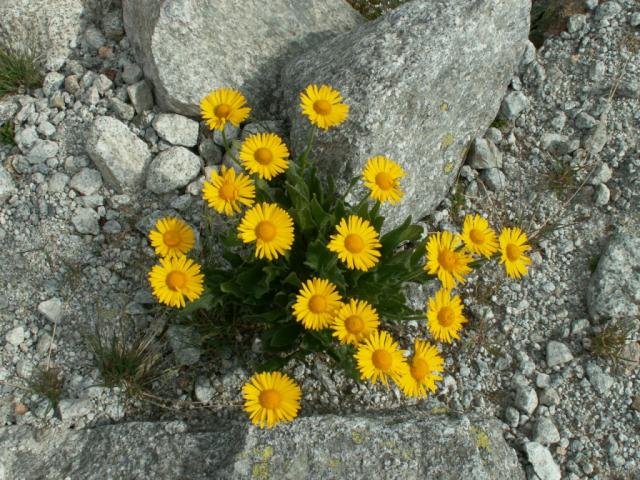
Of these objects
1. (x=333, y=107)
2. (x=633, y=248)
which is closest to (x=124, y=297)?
(x=333, y=107)

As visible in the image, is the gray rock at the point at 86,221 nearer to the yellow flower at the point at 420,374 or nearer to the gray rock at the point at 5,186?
the gray rock at the point at 5,186

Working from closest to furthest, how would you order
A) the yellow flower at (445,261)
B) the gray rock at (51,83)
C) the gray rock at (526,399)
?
1. the yellow flower at (445,261)
2. the gray rock at (526,399)
3. the gray rock at (51,83)

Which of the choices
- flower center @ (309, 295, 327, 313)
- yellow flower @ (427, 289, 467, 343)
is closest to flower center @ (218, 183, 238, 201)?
flower center @ (309, 295, 327, 313)

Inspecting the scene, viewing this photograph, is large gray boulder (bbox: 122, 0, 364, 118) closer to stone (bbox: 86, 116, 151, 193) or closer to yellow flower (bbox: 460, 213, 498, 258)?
stone (bbox: 86, 116, 151, 193)

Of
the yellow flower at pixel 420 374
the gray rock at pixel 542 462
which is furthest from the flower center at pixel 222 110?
the gray rock at pixel 542 462

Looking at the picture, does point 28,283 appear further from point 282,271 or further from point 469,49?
point 469,49
